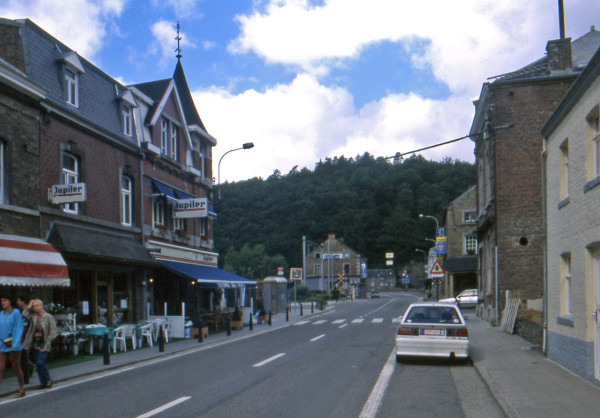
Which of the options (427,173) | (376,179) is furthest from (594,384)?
(376,179)

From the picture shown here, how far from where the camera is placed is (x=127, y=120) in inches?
963

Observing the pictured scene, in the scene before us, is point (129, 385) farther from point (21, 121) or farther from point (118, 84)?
point (118, 84)

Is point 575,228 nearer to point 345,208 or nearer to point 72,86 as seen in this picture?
point 72,86

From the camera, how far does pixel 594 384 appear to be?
35.4 ft

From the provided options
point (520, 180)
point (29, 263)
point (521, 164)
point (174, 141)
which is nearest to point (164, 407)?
point (29, 263)

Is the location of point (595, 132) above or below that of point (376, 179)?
below

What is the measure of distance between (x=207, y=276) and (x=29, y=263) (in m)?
11.7

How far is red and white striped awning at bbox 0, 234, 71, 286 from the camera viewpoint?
1432 cm

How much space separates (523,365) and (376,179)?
9321cm

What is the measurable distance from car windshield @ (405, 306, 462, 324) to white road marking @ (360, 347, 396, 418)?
4.05 feet

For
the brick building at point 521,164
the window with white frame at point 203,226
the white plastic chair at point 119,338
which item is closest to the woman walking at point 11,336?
the white plastic chair at point 119,338

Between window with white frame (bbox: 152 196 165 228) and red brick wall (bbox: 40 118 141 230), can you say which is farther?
window with white frame (bbox: 152 196 165 228)

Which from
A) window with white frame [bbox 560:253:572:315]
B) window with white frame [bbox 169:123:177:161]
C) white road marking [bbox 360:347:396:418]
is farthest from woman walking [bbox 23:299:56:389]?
window with white frame [bbox 169:123:177:161]

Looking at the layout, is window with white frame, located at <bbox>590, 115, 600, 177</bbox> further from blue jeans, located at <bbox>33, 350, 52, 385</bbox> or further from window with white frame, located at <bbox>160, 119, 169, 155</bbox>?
window with white frame, located at <bbox>160, 119, 169, 155</bbox>
